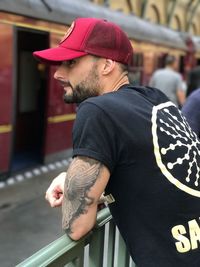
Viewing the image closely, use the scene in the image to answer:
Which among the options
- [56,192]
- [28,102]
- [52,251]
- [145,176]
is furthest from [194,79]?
[52,251]

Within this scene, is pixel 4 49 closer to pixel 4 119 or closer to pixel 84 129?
pixel 4 119

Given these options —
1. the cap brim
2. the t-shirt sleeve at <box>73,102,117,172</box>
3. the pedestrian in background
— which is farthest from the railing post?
the pedestrian in background

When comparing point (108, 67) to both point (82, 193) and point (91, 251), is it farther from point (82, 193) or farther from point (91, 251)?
point (91, 251)

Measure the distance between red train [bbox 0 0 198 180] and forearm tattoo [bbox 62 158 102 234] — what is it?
482cm

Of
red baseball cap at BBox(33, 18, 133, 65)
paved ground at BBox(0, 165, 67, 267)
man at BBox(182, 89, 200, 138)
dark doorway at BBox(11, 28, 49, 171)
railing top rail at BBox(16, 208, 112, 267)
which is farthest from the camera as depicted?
dark doorway at BBox(11, 28, 49, 171)

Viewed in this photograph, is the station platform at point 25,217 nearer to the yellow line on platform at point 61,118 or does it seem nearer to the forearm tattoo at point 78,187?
the yellow line on platform at point 61,118

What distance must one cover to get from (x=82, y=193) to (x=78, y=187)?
0.08 feet

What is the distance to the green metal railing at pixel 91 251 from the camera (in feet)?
5.04

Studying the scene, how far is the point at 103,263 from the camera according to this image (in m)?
1.96

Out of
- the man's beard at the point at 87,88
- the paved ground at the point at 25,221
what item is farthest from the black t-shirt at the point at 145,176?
the paved ground at the point at 25,221

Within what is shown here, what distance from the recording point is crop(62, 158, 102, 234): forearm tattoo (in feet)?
5.00

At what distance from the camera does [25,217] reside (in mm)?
5555

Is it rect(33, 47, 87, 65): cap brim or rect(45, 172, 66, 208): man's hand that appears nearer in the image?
rect(33, 47, 87, 65): cap brim

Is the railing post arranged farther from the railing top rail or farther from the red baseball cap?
the red baseball cap
